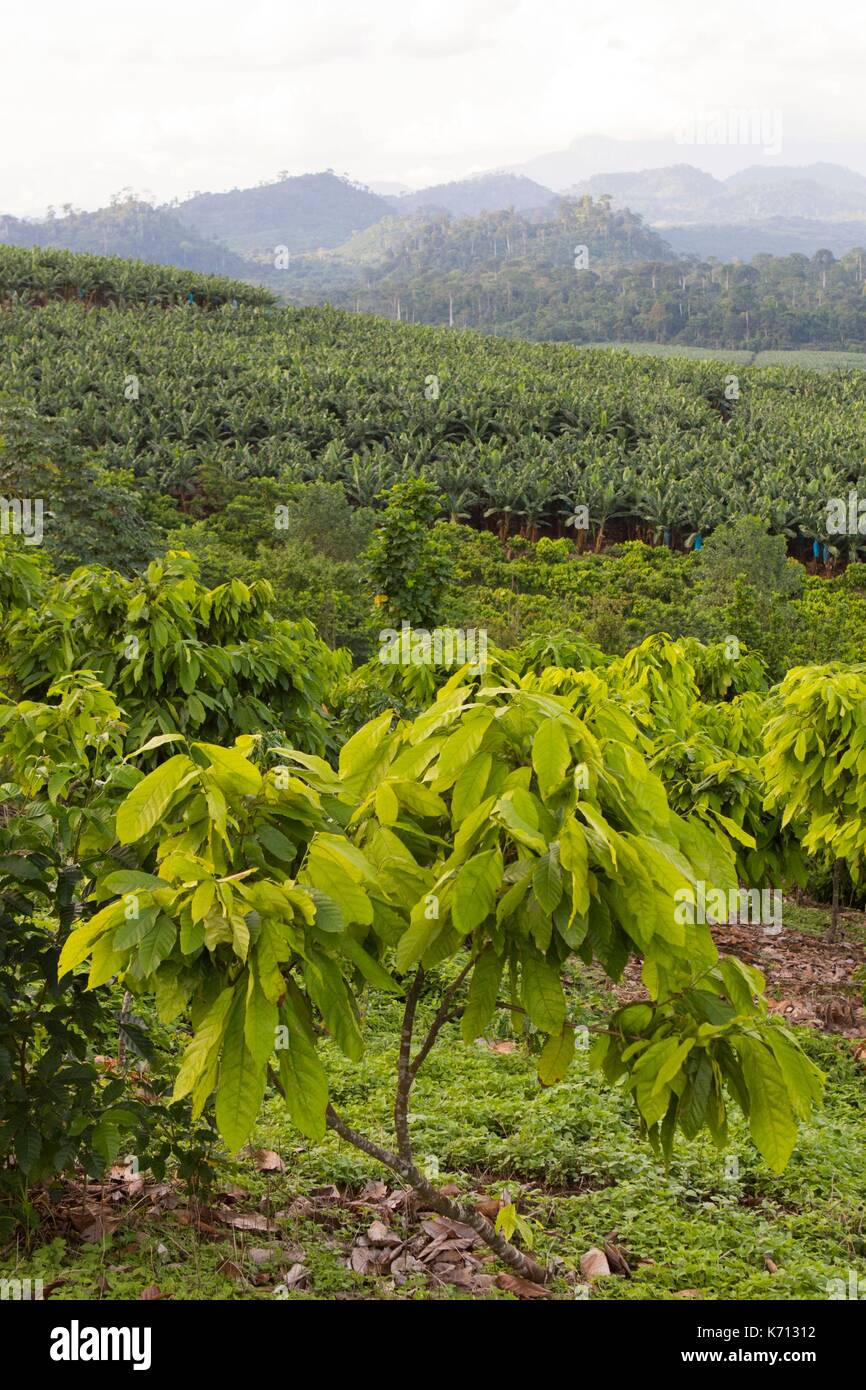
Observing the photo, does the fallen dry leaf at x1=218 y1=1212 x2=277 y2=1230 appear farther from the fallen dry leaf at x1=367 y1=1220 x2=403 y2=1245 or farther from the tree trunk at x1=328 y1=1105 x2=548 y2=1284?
the tree trunk at x1=328 y1=1105 x2=548 y2=1284

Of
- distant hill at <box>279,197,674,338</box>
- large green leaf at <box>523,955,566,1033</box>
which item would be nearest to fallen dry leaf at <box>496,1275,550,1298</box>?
large green leaf at <box>523,955,566,1033</box>

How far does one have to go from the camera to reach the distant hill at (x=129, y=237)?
158m

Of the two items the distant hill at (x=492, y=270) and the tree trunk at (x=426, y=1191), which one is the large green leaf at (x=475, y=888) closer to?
the tree trunk at (x=426, y=1191)

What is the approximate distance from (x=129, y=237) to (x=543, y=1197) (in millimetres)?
177037

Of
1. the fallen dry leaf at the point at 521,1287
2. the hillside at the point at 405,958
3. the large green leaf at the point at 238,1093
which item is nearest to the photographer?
the large green leaf at the point at 238,1093

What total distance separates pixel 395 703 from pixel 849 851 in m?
2.91

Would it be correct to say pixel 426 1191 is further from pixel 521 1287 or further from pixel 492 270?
pixel 492 270

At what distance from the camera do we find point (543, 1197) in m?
3.96

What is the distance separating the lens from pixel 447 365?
51.4 meters

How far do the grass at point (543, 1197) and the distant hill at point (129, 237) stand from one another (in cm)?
16345

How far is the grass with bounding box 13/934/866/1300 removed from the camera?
3.15m

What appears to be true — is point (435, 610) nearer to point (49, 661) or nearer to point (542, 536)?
point (49, 661)

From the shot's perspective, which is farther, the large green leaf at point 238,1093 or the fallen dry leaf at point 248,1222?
the fallen dry leaf at point 248,1222

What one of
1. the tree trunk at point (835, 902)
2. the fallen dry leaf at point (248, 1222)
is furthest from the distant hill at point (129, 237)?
the fallen dry leaf at point (248, 1222)
